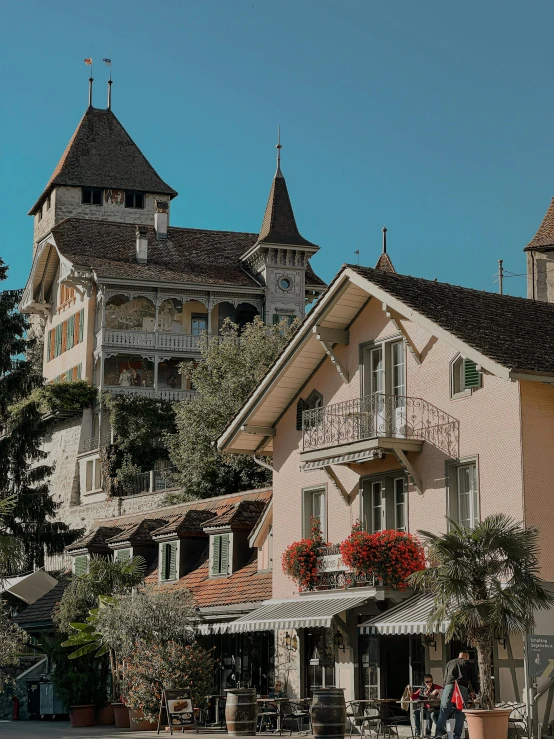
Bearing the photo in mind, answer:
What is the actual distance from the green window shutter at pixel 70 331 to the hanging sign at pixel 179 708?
43.4 metres

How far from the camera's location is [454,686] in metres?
21.8

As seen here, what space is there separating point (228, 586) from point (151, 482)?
21.0 m

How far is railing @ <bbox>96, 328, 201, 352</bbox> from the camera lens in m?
65.1

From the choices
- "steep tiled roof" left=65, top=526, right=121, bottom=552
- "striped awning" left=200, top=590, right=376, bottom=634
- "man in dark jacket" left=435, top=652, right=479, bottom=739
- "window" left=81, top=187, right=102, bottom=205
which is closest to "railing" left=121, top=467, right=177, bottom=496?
"steep tiled roof" left=65, top=526, right=121, bottom=552

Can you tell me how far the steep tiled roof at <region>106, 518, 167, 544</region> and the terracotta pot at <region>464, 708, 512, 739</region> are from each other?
18.6 m

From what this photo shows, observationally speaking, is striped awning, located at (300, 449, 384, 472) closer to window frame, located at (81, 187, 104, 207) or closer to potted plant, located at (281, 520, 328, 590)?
potted plant, located at (281, 520, 328, 590)

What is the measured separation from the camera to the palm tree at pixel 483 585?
69.9 ft

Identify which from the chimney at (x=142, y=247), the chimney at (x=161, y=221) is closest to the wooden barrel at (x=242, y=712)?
the chimney at (x=142, y=247)

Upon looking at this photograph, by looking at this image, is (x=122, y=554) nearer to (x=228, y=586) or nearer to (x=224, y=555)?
(x=224, y=555)

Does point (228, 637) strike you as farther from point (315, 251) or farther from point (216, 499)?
point (315, 251)

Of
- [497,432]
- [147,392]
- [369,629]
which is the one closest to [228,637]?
[369,629]

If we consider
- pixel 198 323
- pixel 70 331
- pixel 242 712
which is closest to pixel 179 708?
pixel 242 712

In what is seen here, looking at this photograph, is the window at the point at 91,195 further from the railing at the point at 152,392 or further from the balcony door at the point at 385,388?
the balcony door at the point at 385,388

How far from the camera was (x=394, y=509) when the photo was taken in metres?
28.1
